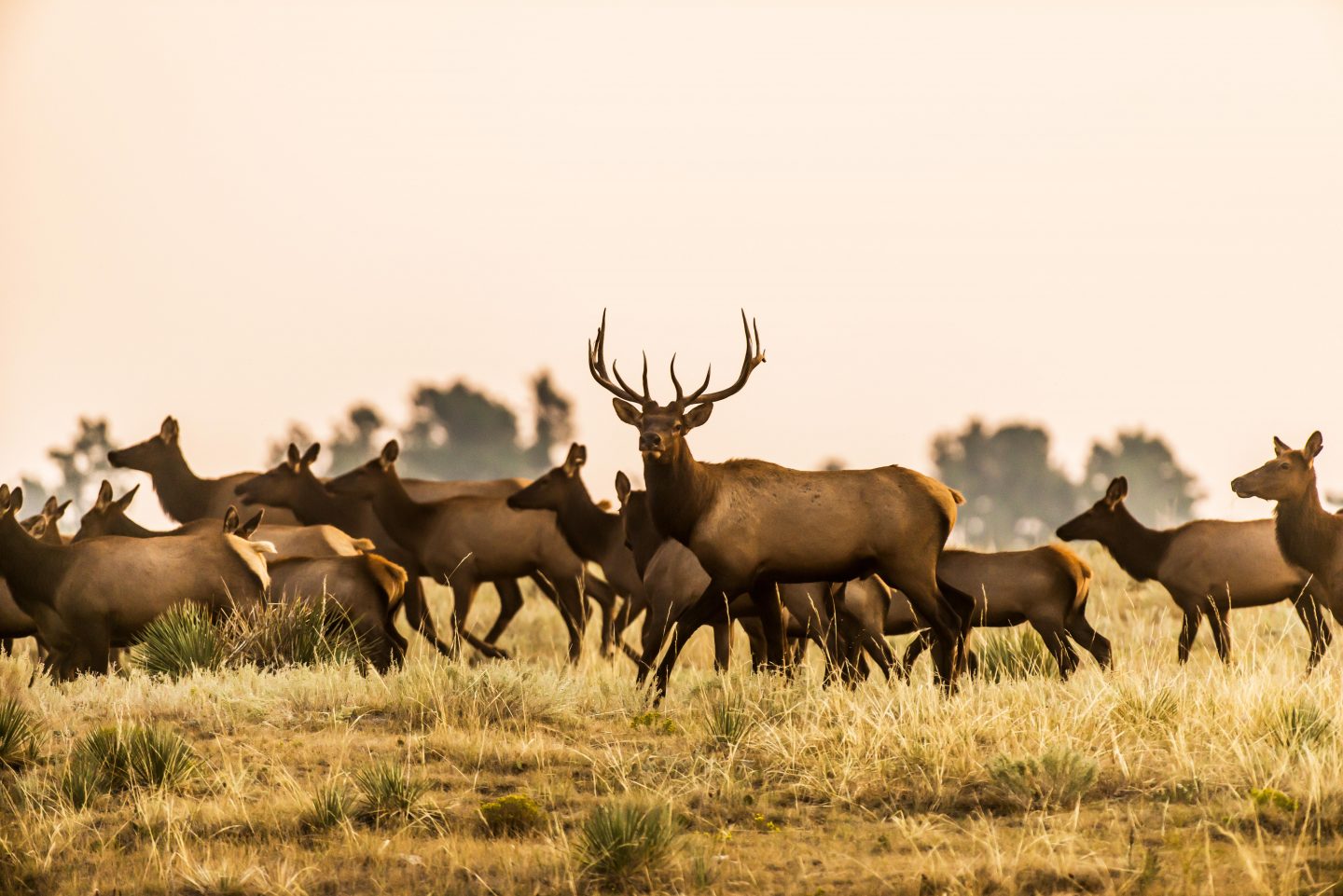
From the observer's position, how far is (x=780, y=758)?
915 cm

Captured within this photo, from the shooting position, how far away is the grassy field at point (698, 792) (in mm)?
7508

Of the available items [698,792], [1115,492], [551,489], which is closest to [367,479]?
[551,489]

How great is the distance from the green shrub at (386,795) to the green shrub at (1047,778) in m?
3.14

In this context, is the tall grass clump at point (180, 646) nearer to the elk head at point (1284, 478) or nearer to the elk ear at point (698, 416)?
the elk ear at point (698, 416)

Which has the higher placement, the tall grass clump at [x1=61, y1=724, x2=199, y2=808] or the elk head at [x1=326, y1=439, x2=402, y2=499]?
the elk head at [x1=326, y1=439, x2=402, y2=499]

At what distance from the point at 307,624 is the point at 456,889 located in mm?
6177

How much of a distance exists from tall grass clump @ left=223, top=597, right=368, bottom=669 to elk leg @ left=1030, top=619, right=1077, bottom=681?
20.1ft

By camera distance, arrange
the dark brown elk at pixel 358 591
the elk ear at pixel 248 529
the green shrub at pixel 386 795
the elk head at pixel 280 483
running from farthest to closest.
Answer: the elk head at pixel 280 483
the elk ear at pixel 248 529
the dark brown elk at pixel 358 591
the green shrub at pixel 386 795

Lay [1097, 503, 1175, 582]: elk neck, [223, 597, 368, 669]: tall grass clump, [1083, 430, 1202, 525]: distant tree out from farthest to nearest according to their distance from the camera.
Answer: [1083, 430, 1202, 525]: distant tree
[1097, 503, 1175, 582]: elk neck
[223, 597, 368, 669]: tall grass clump

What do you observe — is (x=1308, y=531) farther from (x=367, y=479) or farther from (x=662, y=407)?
(x=367, y=479)

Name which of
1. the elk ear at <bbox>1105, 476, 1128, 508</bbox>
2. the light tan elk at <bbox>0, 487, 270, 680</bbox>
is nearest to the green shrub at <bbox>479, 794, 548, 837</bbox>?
the light tan elk at <bbox>0, 487, 270, 680</bbox>

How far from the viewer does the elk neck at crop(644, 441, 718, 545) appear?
11578 millimetres

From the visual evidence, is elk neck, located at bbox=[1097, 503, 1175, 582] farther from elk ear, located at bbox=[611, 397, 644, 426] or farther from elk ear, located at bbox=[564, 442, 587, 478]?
elk ear, located at bbox=[611, 397, 644, 426]

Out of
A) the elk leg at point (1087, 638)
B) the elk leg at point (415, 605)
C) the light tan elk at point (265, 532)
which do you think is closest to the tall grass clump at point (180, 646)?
the light tan elk at point (265, 532)
